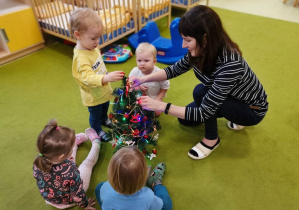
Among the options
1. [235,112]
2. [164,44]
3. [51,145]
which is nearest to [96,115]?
[51,145]

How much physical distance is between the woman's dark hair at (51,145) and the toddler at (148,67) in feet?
2.46

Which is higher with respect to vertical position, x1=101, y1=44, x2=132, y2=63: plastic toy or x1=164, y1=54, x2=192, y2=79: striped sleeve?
x1=164, y1=54, x2=192, y2=79: striped sleeve

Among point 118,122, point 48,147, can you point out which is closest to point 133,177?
point 48,147

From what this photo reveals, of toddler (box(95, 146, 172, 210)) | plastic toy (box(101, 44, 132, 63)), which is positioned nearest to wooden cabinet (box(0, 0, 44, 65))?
plastic toy (box(101, 44, 132, 63))

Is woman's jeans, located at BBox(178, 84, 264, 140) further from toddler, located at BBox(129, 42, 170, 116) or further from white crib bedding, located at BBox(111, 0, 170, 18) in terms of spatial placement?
white crib bedding, located at BBox(111, 0, 170, 18)

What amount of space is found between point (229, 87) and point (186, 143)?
2.10 ft

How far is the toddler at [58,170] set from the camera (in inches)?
43.0

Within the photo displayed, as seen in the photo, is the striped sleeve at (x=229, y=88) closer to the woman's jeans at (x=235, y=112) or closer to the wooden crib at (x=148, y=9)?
the woman's jeans at (x=235, y=112)

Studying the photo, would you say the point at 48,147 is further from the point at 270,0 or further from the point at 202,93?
the point at 270,0

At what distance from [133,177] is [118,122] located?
0.56 m

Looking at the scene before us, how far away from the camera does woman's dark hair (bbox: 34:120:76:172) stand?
1.08 metres

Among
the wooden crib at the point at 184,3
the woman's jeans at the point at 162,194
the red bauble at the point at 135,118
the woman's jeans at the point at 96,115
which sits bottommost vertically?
the woman's jeans at the point at 162,194

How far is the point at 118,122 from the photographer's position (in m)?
1.44

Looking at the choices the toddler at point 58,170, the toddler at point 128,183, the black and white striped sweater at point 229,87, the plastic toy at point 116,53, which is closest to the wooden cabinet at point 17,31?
the plastic toy at point 116,53
